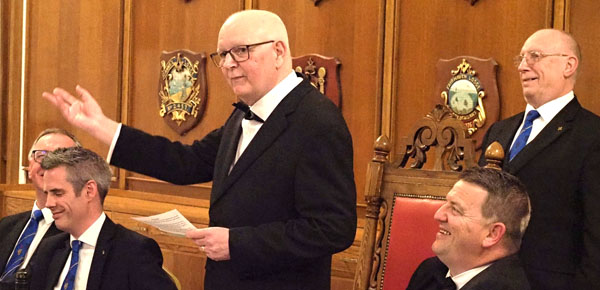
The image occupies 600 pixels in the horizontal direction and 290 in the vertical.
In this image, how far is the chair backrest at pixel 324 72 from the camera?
5.24 metres

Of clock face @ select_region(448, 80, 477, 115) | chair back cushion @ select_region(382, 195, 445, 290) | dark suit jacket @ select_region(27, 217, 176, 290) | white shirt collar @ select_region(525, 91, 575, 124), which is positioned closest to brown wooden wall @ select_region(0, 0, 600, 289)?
clock face @ select_region(448, 80, 477, 115)

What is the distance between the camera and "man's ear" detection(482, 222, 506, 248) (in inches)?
98.9

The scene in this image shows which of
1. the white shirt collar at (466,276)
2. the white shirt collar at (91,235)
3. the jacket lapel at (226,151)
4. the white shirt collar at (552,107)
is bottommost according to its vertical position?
the white shirt collar at (91,235)

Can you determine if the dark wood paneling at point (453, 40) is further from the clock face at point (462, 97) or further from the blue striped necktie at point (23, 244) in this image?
the blue striped necktie at point (23, 244)

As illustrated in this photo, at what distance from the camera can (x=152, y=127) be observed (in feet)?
21.1

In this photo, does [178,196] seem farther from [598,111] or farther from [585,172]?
[585,172]

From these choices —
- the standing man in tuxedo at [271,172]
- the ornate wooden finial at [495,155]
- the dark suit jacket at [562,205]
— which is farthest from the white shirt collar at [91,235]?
the dark suit jacket at [562,205]

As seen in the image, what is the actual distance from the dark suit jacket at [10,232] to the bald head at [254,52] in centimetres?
154

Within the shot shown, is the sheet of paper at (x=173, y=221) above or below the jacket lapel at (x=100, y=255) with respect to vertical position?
above

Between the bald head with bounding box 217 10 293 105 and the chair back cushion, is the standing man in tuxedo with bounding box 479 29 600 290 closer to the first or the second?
the chair back cushion

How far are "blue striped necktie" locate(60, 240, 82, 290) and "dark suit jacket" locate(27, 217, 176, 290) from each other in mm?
33

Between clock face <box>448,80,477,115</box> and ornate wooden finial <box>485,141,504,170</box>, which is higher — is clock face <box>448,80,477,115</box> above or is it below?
above

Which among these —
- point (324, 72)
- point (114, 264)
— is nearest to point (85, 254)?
point (114, 264)

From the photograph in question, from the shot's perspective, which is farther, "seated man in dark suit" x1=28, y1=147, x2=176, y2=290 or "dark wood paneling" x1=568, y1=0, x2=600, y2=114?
"dark wood paneling" x1=568, y1=0, x2=600, y2=114
